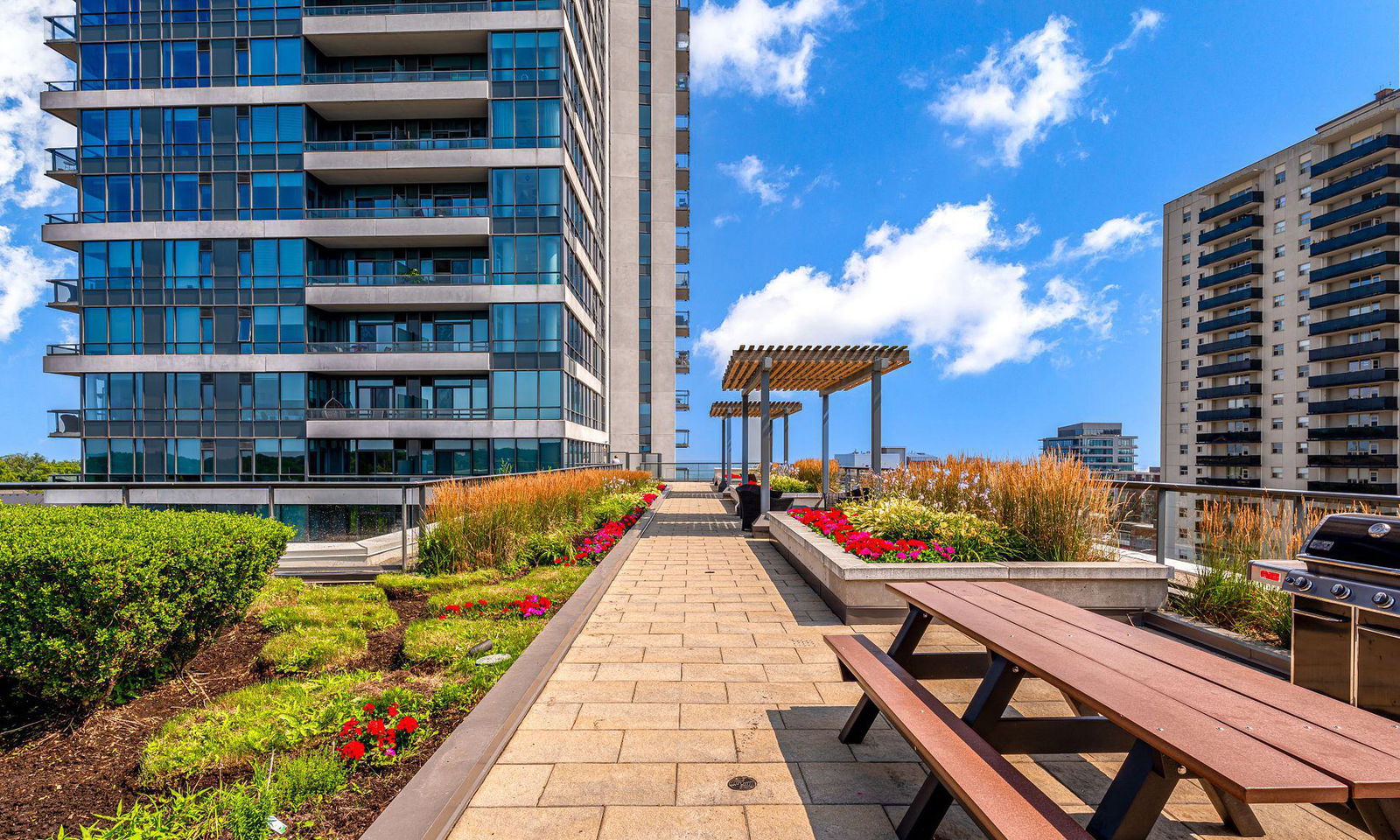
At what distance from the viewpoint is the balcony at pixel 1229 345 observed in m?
55.4

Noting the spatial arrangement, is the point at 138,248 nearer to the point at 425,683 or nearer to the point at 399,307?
the point at 399,307

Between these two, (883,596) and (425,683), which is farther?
(883,596)

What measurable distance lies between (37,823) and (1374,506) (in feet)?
30.3

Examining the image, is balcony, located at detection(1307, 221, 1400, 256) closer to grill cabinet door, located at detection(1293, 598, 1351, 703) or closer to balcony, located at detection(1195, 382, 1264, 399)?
balcony, located at detection(1195, 382, 1264, 399)

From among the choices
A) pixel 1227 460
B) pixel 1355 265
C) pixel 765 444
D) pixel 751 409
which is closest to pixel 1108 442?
pixel 1227 460

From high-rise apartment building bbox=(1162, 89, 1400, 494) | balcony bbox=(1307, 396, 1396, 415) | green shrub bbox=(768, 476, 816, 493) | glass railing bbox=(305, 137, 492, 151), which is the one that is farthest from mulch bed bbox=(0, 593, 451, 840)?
balcony bbox=(1307, 396, 1396, 415)

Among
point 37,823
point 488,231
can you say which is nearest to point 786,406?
point 488,231

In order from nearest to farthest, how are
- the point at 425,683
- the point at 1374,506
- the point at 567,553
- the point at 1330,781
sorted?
the point at 1330,781 → the point at 425,683 → the point at 1374,506 → the point at 567,553

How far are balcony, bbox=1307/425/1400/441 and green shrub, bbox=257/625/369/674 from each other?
2605 inches

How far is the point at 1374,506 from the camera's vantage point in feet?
18.1

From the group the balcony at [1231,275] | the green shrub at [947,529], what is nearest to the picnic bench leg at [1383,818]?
the green shrub at [947,529]

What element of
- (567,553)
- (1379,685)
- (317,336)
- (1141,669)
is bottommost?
(567,553)

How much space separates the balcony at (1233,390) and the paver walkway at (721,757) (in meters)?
69.3

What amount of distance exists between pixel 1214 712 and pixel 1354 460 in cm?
6620
